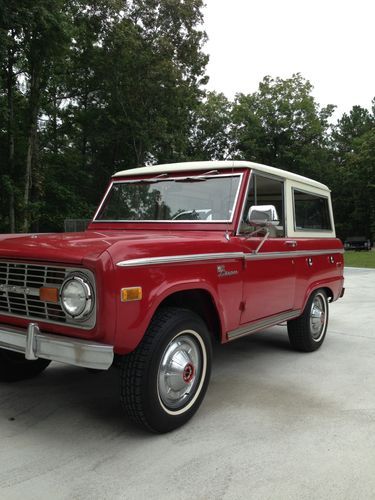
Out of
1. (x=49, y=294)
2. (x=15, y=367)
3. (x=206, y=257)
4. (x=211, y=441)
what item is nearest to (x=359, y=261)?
(x=206, y=257)

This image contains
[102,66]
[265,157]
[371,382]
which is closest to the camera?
[371,382]

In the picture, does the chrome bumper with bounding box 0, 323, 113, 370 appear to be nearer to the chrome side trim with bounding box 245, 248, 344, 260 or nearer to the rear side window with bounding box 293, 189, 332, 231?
the chrome side trim with bounding box 245, 248, 344, 260

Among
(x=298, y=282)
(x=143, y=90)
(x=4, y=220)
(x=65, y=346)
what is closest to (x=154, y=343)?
(x=65, y=346)

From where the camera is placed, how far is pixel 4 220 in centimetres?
1761

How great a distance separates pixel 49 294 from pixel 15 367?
4.97 ft

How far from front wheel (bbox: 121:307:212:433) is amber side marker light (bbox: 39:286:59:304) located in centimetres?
60

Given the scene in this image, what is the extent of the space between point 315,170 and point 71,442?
37893mm

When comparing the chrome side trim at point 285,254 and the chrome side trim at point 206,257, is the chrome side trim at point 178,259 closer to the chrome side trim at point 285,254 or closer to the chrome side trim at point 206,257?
the chrome side trim at point 206,257

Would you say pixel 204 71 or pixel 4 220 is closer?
pixel 4 220

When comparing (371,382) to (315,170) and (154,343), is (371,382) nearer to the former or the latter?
(154,343)

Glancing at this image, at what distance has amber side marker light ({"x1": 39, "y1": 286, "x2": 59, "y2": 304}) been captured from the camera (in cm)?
281

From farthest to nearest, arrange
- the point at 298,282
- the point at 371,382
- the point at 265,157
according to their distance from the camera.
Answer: the point at 265,157
the point at 298,282
the point at 371,382

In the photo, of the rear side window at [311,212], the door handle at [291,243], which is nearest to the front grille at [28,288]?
the door handle at [291,243]

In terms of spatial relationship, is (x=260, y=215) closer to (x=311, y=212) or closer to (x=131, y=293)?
(x=131, y=293)
